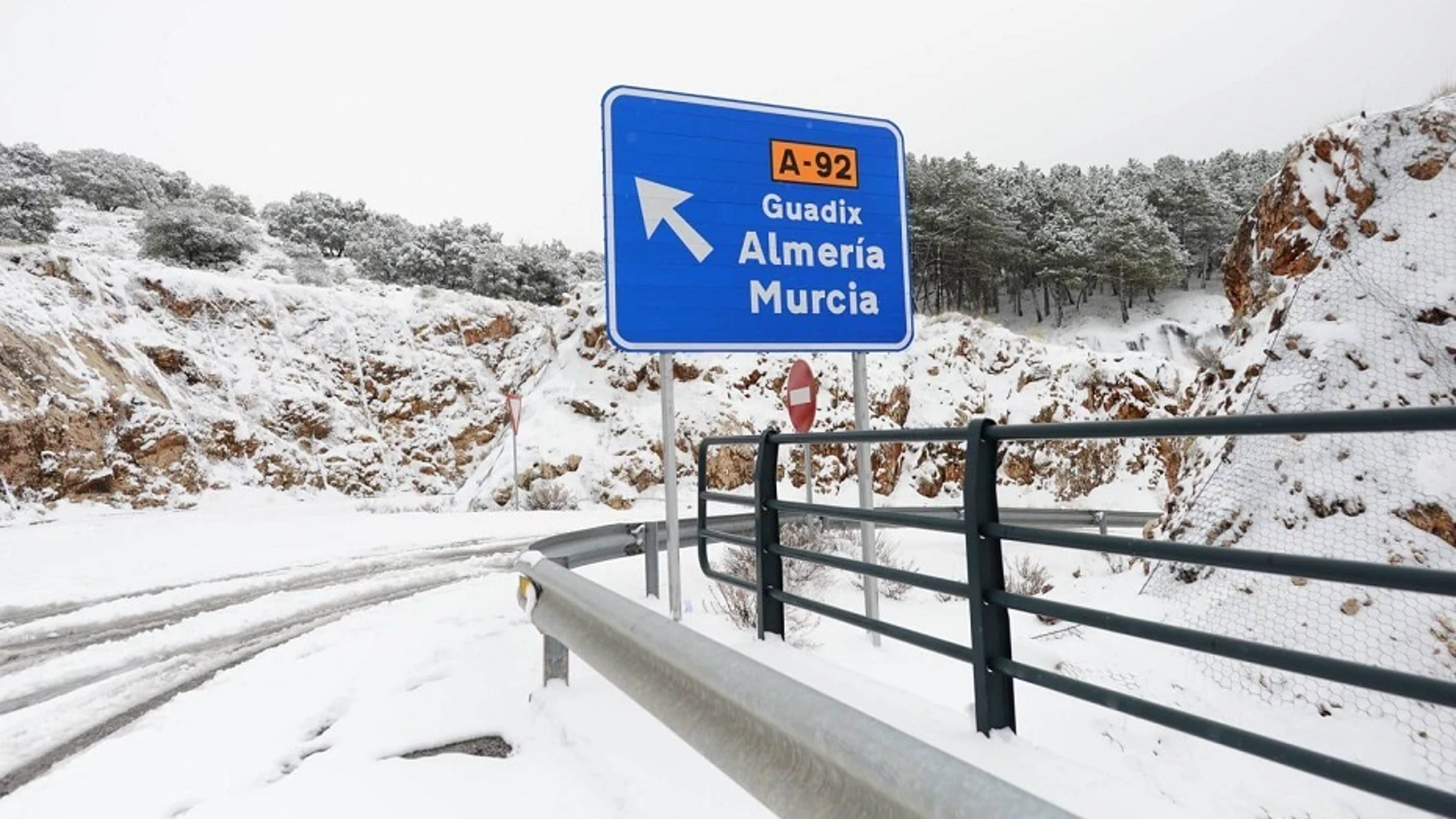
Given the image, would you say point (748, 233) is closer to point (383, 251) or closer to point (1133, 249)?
point (383, 251)

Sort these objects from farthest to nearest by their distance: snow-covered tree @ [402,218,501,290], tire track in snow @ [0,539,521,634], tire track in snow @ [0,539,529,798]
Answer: snow-covered tree @ [402,218,501,290], tire track in snow @ [0,539,521,634], tire track in snow @ [0,539,529,798]

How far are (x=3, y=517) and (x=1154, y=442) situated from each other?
26.9 metres

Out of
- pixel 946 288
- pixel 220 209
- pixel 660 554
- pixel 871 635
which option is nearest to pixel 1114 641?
pixel 871 635

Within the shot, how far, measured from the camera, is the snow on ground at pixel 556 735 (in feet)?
8.39

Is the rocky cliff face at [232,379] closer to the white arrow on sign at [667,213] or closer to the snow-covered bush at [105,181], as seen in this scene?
the white arrow on sign at [667,213]

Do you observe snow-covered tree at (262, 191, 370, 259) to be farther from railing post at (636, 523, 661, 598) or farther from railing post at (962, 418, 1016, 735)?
railing post at (962, 418, 1016, 735)

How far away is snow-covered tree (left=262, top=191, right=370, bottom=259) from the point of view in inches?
1909

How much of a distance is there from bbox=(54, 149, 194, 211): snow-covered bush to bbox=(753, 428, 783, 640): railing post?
177ft

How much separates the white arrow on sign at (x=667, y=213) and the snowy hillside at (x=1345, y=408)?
4275mm

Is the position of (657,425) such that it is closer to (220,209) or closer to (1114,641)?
(1114,641)

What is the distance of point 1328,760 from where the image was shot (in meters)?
1.72

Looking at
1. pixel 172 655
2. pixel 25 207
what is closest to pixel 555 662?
pixel 172 655

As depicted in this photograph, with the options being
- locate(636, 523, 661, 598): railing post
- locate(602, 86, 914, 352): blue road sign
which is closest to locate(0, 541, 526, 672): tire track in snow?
locate(636, 523, 661, 598): railing post

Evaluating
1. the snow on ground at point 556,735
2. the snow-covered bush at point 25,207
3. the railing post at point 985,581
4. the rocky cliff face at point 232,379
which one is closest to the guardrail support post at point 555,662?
the snow on ground at point 556,735
